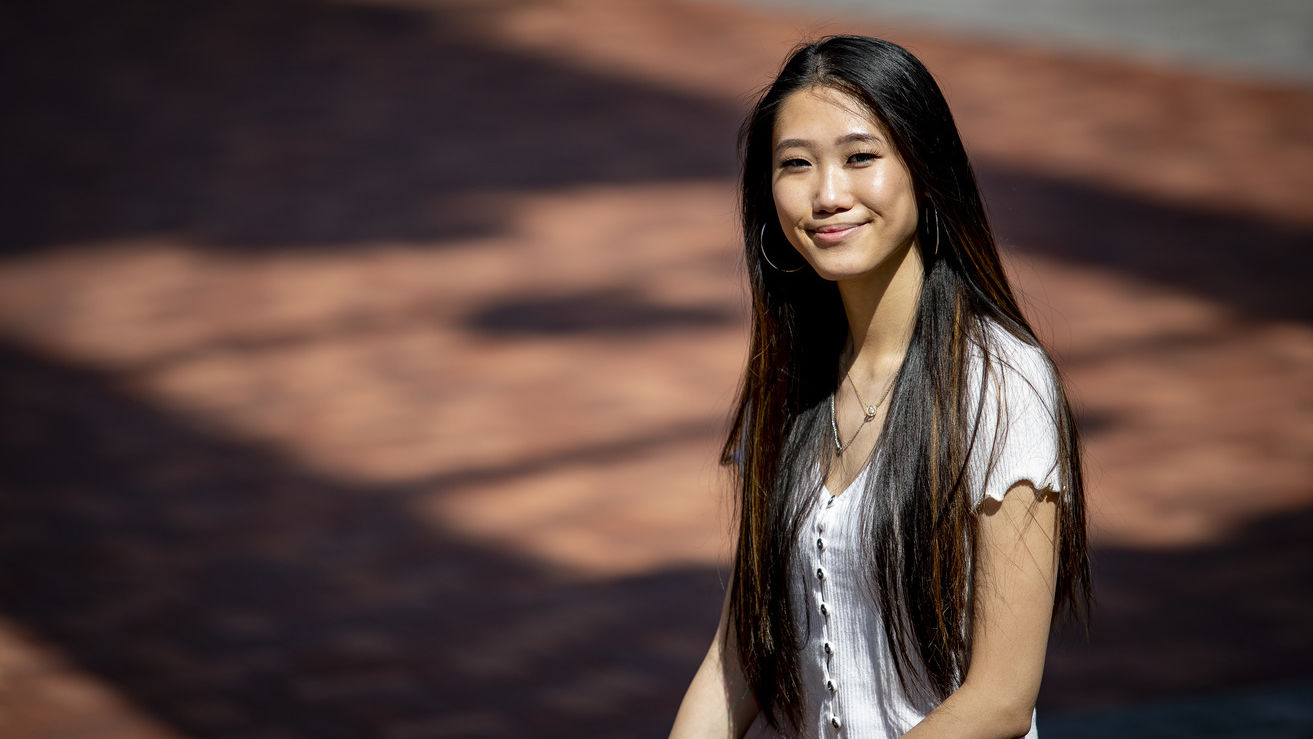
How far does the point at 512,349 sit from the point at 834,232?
A: 17.9 ft

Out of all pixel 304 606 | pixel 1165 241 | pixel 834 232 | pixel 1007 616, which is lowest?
pixel 1007 616

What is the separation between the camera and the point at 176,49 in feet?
40.1

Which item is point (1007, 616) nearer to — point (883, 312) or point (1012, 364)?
point (1012, 364)

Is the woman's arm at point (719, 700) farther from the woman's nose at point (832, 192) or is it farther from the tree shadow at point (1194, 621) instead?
the tree shadow at point (1194, 621)

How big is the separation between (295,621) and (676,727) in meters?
Answer: 3.08

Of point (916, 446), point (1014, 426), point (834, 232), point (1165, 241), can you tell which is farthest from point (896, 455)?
point (1165, 241)

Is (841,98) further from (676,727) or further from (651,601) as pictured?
(651,601)

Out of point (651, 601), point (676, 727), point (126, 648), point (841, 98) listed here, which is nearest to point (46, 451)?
point (126, 648)

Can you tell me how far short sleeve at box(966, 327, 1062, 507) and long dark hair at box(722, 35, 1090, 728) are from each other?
1 cm

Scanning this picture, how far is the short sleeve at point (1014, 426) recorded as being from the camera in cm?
169

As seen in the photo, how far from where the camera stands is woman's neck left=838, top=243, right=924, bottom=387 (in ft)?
6.13

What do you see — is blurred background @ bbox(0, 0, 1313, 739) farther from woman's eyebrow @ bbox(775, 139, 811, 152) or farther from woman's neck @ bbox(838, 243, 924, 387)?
woman's eyebrow @ bbox(775, 139, 811, 152)

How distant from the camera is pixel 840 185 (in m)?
1.77

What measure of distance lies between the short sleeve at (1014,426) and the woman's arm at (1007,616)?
2 cm
